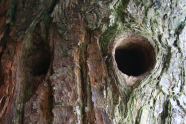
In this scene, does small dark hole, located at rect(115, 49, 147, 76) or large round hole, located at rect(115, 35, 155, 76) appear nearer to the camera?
large round hole, located at rect(115, 35, 155, 76)

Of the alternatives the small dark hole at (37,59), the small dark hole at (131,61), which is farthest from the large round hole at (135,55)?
the small dark hole at (37,59)

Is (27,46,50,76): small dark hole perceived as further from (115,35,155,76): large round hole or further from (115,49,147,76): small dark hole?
(115,49,147,76): small dark hole

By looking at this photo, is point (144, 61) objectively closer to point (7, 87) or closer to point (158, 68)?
point (158, 68)

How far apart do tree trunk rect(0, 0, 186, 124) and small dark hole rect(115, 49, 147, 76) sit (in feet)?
0.66

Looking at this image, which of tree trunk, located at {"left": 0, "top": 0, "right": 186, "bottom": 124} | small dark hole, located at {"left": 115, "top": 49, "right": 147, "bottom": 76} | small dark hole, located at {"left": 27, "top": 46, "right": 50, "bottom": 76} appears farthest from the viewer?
small dark hole, located at {"left": 115, "top": 49, "right": 147, "bottom": 76}

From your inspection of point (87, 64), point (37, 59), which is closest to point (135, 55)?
point (87, 64)

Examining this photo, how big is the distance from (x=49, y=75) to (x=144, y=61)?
96cm

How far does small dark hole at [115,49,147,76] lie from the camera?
6.04ft

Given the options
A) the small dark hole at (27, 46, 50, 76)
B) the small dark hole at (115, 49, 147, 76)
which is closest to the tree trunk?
the small dark hole at (27, 46, 50, 76)

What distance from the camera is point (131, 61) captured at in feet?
6.75

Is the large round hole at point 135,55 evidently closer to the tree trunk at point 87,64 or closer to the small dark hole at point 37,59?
the tree trunk at point 87,64

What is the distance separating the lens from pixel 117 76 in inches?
55.0

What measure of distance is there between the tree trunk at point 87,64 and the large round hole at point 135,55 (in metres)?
0.01

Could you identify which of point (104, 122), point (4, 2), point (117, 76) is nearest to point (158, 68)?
point (117, 76)
